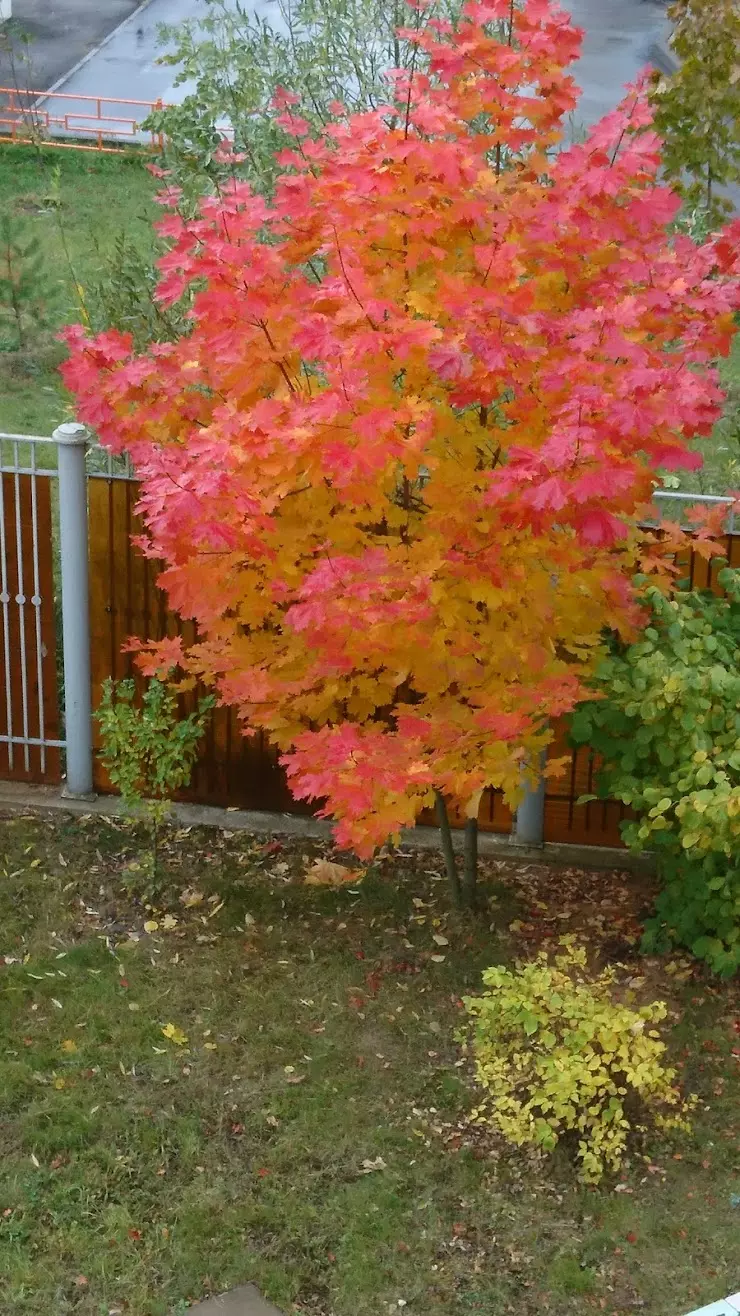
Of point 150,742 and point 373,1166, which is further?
point 150,742

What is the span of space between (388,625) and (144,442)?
1264 millimetres

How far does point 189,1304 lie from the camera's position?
14.9 feet

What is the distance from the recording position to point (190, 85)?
72.8 ft

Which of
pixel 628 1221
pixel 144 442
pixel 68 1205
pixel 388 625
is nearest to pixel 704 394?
pixel 388 625

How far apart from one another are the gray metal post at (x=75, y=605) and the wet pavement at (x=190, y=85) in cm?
1503

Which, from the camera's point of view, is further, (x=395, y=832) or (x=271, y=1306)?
(x=395, y=832)

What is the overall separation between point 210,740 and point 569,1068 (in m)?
2.83

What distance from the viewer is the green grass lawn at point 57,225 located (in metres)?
12.6

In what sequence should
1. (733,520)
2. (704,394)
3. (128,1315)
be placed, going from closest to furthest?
(128,1315), (704,394), (733,520)

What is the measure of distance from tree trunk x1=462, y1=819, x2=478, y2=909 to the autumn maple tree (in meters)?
0.84

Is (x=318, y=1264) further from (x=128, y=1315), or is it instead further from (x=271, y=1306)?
(x=128, y=1315)

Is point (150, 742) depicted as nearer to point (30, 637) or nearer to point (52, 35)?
point (30, 637)

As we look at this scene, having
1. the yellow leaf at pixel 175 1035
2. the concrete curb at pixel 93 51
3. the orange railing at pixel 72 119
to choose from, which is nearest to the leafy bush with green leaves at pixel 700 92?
the yellow leaf at pixel 175 1035

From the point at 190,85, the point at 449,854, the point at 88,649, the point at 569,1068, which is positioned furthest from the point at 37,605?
the point at 190,85
